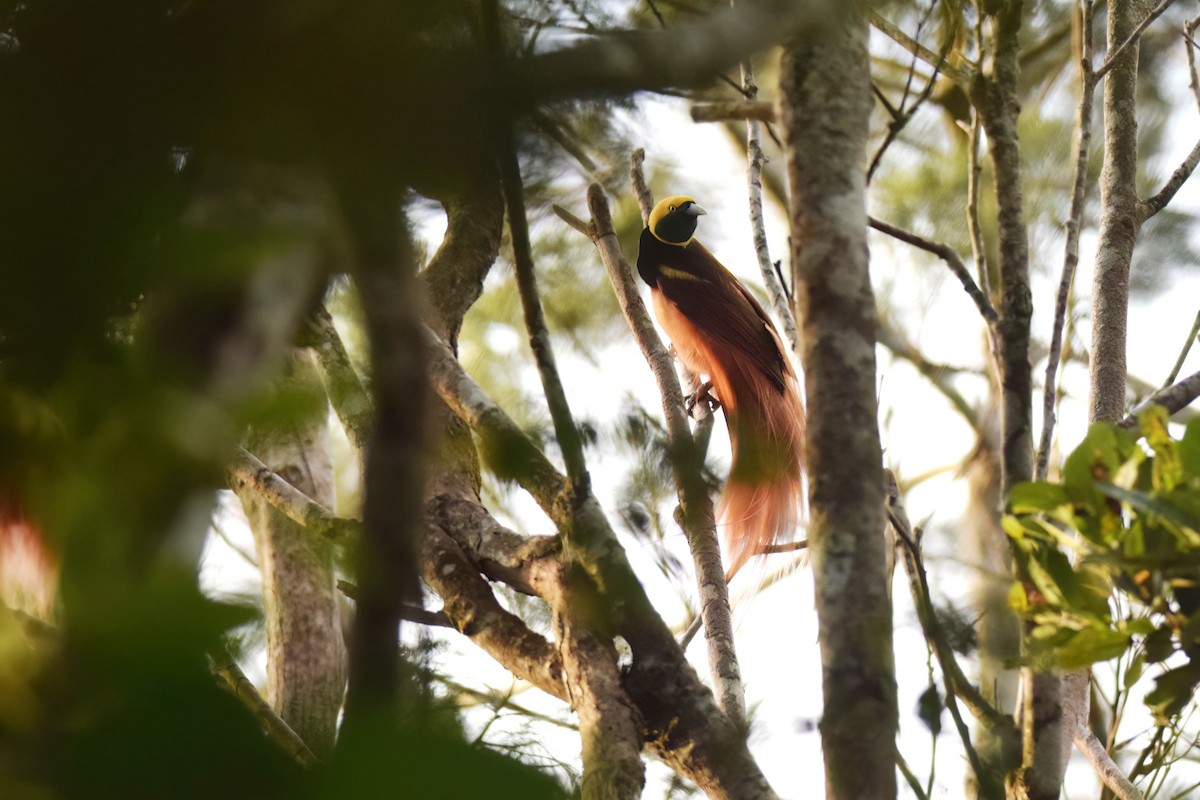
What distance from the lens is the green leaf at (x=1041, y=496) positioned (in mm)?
869

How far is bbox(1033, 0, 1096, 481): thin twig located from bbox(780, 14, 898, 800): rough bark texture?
0.28 m

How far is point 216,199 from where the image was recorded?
525mm

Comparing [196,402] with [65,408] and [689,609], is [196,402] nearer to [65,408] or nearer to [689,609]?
[65,408]

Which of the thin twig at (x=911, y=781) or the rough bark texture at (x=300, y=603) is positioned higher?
the rough bark texture at (x=300, y=603)

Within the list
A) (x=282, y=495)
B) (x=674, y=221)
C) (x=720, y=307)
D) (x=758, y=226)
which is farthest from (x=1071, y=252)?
(x=674, y=221)

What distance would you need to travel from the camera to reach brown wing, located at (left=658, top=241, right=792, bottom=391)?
3372mm

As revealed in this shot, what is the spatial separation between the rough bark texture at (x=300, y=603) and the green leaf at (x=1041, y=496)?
1.56 meters

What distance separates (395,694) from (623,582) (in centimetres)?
69

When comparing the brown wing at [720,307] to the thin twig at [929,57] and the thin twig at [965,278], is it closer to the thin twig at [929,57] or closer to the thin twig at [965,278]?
the thin twig at [929,57]

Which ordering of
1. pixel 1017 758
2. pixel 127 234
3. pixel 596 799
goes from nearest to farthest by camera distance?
1. pixel 127 234
2. pixel 1017 758
3. pixel 596 799

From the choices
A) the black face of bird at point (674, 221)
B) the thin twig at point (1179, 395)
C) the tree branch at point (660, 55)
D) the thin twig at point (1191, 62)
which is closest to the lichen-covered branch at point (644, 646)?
the tree branch at point (660, 55)

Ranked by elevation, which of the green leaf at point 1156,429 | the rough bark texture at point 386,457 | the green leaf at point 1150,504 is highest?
the green leaf at point 1156,429

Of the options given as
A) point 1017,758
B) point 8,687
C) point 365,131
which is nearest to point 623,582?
point 1017,758

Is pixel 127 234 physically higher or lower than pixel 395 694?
higher
